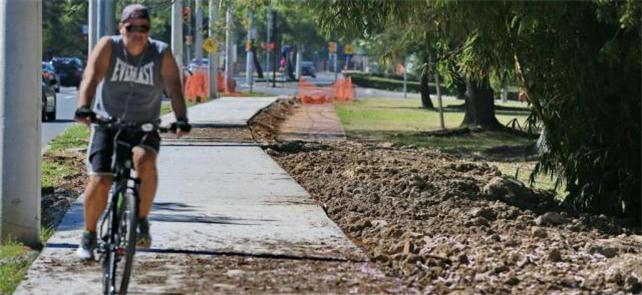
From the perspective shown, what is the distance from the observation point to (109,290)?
23.5ft

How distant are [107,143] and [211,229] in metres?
3.29

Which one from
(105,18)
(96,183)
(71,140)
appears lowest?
(71,140)

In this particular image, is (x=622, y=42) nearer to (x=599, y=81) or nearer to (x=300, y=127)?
(x=599, y=81)

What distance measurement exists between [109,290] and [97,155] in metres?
0.80

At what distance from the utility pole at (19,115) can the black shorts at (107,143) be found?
91.2 inches

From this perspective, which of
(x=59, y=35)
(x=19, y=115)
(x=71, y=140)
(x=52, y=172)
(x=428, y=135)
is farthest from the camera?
(x=59, y=35)

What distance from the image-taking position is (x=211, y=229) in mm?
10508

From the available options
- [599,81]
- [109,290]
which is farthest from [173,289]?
[599,81]

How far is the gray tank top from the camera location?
7332mm

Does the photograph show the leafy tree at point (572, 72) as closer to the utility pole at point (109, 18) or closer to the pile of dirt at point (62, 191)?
the pile of dirt at point (62, 191)

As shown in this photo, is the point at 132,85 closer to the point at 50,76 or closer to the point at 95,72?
the point at 95,72

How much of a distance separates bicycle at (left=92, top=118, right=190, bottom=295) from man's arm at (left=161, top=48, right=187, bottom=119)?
7.7 inches

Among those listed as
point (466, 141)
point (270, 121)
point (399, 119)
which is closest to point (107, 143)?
point (466, 141)

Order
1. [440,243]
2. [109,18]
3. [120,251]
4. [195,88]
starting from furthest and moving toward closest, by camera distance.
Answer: [195,88] < [109,18] < [440,243] < [120,251]
